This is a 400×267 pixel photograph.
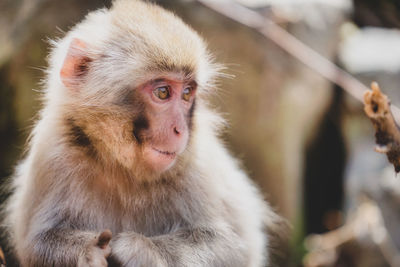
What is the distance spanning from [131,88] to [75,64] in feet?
1.51

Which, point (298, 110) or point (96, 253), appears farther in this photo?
point (298, 110)

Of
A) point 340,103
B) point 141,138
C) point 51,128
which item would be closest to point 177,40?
point 141,138

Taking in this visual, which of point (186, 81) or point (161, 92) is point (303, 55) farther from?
point (161, 92)

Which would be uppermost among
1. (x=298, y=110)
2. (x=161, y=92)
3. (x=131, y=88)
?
(x=298, y=110)

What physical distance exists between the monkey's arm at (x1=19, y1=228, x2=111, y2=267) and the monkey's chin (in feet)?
1.96

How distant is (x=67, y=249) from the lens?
3.85 metres

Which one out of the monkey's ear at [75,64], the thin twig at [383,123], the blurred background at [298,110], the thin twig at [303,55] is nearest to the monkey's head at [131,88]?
the monkey's ear at [75,64]

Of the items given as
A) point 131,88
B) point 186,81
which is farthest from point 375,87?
point 131,88

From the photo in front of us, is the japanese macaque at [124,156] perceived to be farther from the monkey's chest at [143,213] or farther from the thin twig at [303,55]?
the thin twig at [303,55]

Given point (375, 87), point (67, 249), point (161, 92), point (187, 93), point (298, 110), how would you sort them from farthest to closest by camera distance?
1. point (298, 110)
2. point (187, 93)
3. point (161, 92)
4. point (67, 249)
5. point (375, 87)

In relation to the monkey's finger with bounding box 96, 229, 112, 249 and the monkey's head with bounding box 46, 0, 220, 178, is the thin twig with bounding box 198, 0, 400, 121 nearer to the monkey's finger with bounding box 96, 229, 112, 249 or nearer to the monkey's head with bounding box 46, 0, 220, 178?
the monkey's head with bounding box 46, 0, 220, 178

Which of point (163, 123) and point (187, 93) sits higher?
point (187, 93)

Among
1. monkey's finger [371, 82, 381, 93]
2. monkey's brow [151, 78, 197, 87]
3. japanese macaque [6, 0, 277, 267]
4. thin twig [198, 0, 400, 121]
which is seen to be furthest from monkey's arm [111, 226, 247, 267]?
thin twig [198, 0, 400, 121]

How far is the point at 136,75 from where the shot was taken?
13.1 feet
